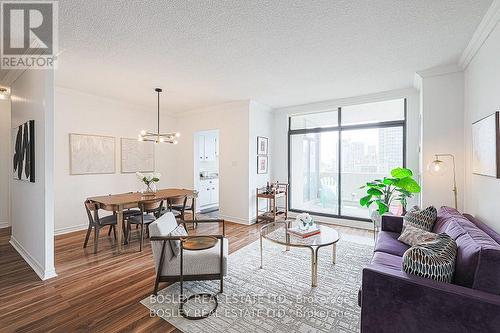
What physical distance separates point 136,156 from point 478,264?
5.77 m

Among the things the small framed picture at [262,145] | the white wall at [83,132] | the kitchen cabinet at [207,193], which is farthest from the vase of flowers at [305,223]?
the kitchen cabinet at [207,193]

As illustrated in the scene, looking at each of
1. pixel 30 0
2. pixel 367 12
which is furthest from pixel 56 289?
pixel 367 12

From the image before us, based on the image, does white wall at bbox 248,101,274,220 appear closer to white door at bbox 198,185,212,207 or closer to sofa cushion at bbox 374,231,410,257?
white door at bbox 198,185,212,207

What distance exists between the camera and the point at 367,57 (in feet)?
9.83

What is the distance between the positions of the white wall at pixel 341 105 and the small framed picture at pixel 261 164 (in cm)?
34

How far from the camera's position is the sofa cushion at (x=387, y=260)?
1.97 meters

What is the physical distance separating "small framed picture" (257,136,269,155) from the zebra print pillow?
4.03m

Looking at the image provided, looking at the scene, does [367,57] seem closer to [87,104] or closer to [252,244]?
[252,244]

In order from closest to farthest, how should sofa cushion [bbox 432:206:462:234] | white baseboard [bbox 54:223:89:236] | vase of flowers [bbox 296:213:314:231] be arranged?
1. sofa cushion [bbox 432:206:462:234]
2. vase of flowers [bbox 296:213:314:231]
3. white baseboard [bbox 54:223:89:236]

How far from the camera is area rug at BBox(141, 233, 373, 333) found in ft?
6.35

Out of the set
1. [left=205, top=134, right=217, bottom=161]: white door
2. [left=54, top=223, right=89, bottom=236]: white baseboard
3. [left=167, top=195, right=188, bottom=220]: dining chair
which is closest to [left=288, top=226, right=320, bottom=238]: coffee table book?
[left=167, top=195, right=188, bottom=220]: dining chair

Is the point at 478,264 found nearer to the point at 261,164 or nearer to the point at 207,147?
the point at 261,164

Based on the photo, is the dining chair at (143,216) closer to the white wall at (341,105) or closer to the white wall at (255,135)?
the white wall at (255,135)

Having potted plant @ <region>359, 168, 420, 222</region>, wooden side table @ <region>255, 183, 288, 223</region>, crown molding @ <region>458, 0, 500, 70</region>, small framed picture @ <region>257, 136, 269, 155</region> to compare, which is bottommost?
wooden side table @ <region>255, 183, 288, 223</region>
